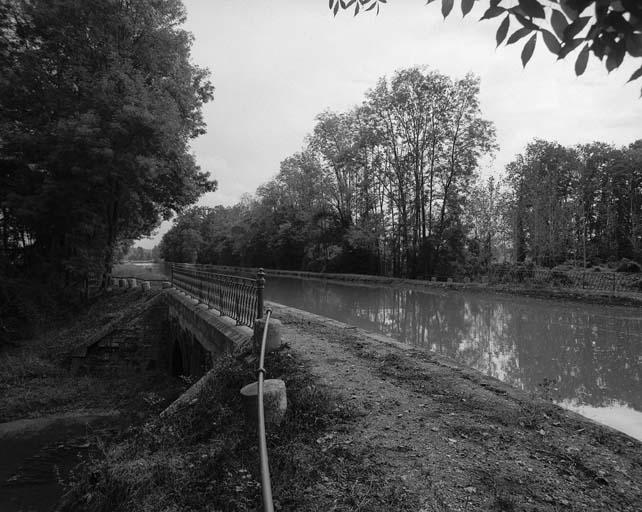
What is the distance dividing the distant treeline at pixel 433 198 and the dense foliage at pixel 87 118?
16395mm

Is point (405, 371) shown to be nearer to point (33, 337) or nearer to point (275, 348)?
point (275, 348)

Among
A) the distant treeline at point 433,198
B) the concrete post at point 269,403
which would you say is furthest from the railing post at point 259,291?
the distant treeline at point 433,198

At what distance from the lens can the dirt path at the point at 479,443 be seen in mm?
2527

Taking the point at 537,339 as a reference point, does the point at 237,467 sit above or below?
above

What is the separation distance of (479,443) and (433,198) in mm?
26698

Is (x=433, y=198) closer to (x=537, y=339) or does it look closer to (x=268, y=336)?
(x=537, y=339)

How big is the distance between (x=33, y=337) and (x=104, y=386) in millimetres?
5804

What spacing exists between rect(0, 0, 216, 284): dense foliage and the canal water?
29.8 feet

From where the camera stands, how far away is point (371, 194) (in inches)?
1302

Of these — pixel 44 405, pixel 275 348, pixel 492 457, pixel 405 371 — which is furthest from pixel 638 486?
pixel 44 405

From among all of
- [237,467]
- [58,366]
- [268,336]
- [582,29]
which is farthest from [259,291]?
[58,366]

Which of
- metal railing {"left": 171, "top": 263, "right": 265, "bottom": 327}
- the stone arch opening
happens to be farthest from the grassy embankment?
metal railing {"left": 171, "top": 263, "right": 265, "bottom": 327}

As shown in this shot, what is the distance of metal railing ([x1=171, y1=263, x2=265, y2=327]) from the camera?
6.09 metres

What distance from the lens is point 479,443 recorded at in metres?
3.20
